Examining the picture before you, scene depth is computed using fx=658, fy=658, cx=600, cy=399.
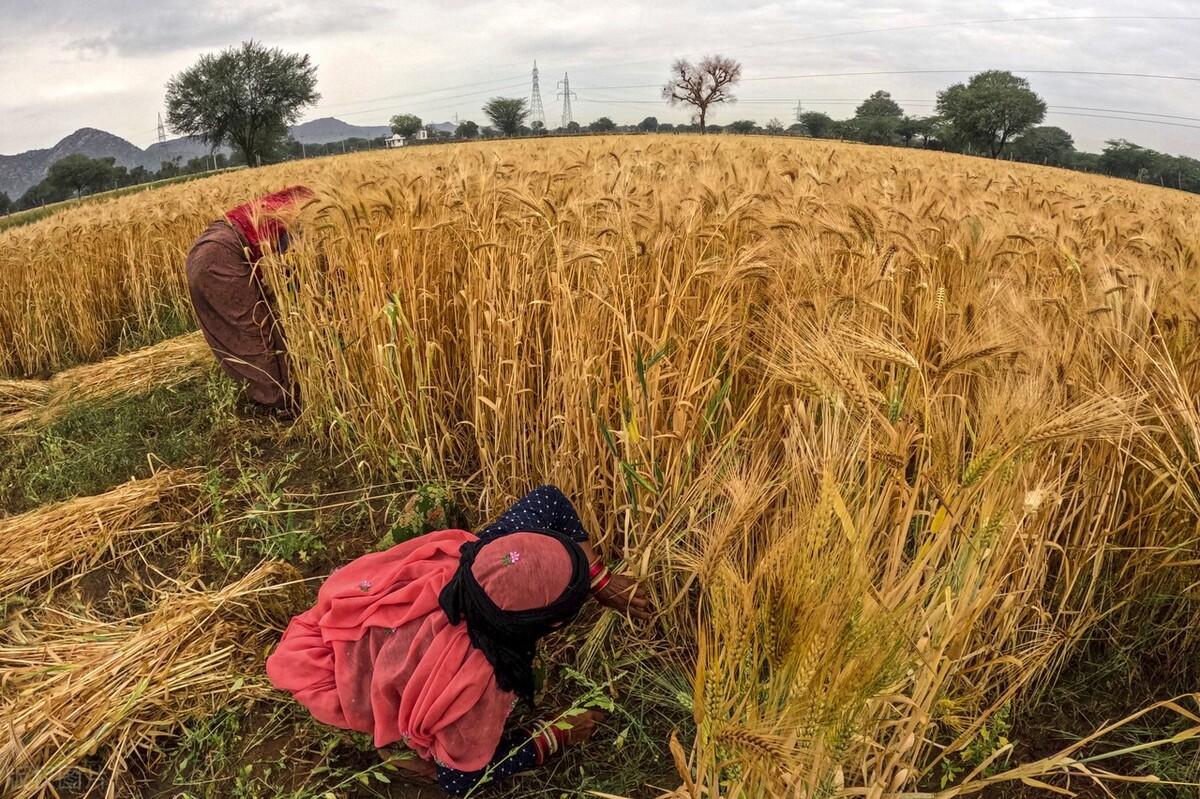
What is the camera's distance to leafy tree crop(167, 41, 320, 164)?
33312mm

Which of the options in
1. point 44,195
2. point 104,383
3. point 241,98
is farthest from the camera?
point 44,195

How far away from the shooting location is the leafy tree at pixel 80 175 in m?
51.7

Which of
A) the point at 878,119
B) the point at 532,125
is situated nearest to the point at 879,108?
the point at 878,119

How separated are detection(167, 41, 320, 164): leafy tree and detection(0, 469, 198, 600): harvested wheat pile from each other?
124ft

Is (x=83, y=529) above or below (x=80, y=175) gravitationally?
below

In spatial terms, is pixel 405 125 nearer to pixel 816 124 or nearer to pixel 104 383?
pixel 816 124

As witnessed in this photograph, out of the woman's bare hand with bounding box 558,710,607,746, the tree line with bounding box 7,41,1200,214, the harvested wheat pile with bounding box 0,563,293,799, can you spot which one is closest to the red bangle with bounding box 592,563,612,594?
the woman's bare hand with bounding box 558,710,607,746

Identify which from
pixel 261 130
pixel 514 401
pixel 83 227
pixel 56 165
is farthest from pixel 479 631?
pixel 56 165

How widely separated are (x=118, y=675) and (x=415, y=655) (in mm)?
982

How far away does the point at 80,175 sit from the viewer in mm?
51656

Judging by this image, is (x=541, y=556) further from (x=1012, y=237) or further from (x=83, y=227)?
(x=83, y=227)

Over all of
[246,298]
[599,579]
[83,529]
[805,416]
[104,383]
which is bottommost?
[83,529]

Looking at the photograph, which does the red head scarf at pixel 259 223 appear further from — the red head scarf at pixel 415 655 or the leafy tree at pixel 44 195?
the leafy tree at pixel 44 195

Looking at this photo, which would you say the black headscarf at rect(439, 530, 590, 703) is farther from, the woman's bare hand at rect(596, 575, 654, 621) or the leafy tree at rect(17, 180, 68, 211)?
the leafy tree at rect(17, 180, 68, 211)
